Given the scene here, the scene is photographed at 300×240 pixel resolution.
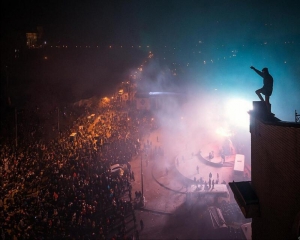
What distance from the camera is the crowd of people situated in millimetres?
12963

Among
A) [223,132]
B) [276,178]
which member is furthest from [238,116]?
[276,178]

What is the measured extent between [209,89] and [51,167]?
50866 millimetres

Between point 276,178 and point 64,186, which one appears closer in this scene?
point 276,178

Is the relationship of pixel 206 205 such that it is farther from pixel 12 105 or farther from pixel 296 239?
pixel 12 105

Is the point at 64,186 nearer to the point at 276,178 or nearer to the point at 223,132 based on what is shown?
the point at 276,178

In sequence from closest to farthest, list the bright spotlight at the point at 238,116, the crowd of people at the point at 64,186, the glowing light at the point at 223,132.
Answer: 1. the crowd of people at the point at 64,186
2. the glowing light at the point at 223,132
3. the bright spotlight at the point at 238,116

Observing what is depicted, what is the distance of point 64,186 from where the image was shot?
16.4 metres

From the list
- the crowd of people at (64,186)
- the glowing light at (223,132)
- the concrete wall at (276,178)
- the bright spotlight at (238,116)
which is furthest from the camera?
the bright spotlight at (238,116)

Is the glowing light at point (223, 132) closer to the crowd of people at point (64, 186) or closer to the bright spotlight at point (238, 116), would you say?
the bright spotlight at point (238, 116)

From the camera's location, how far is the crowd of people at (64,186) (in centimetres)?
1296

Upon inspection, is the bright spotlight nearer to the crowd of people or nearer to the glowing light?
the glowing light

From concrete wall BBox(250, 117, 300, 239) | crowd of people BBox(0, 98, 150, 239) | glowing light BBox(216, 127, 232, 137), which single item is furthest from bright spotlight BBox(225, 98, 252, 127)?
concrete wall BBox(250, 117, 300, 239)

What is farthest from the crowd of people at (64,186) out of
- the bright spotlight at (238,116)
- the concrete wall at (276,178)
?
the bright spotlight at (238,116)

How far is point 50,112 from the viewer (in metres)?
27.1
